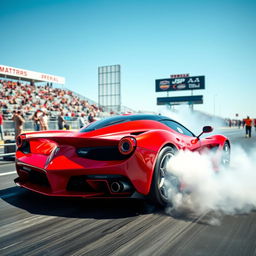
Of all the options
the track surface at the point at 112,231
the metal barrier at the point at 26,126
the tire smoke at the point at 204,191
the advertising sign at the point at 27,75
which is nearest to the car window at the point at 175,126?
the tire smoke at the point at 204,191

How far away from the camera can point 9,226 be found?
2.78 meters

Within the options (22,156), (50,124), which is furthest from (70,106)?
(22,156)

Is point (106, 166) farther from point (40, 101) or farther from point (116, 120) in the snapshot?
point (40, 101)

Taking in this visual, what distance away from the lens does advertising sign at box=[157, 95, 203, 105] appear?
5454cm

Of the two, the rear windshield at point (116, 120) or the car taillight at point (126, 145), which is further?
the rear windshield at point (116, 120)

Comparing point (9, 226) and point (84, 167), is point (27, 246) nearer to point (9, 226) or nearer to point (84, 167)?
point (9, 226)

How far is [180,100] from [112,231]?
5457 cm

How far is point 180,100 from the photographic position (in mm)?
55844

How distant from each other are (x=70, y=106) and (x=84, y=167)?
93.8 feet

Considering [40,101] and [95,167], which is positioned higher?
[40,101]

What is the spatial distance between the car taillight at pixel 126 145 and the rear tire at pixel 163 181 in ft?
1.29

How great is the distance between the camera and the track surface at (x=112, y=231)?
7.33 feet

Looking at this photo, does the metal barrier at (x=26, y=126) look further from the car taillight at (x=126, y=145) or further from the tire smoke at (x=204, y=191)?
the car taillight at (x=126, y=145)

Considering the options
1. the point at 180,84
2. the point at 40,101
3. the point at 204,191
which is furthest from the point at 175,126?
the point at 180,84
